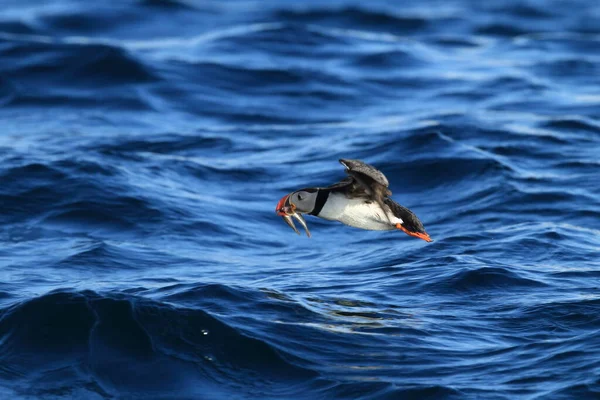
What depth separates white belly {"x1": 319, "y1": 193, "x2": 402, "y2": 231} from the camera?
899 cm

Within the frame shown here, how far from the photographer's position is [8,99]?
19203mm

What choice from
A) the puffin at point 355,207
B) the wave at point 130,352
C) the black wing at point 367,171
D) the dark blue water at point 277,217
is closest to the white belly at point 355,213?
the puffin at point 355,207

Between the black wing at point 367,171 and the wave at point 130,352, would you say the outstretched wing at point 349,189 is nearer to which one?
the black wing at point 367,171

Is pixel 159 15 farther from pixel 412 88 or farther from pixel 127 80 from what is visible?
pixel 412 88

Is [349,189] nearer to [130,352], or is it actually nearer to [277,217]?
[130,352]

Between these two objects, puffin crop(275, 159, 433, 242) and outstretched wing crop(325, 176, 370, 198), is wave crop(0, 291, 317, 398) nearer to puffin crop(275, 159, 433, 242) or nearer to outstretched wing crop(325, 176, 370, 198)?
puffin crop(275, 159, 433, 242)

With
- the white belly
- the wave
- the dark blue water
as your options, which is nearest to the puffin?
the white belly

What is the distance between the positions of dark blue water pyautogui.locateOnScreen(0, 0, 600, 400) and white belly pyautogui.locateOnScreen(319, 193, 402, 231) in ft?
2.66

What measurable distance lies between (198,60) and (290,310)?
14.2m

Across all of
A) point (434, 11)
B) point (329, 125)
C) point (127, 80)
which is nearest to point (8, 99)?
point (127, 80)

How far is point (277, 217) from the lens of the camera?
13.1 m

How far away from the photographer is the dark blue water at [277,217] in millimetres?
8078

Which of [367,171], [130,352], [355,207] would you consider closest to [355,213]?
[355,207]

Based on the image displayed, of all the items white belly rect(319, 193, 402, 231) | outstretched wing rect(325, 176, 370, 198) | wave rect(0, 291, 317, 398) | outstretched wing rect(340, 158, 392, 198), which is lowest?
wave rect(0, 291, 317, 398)
